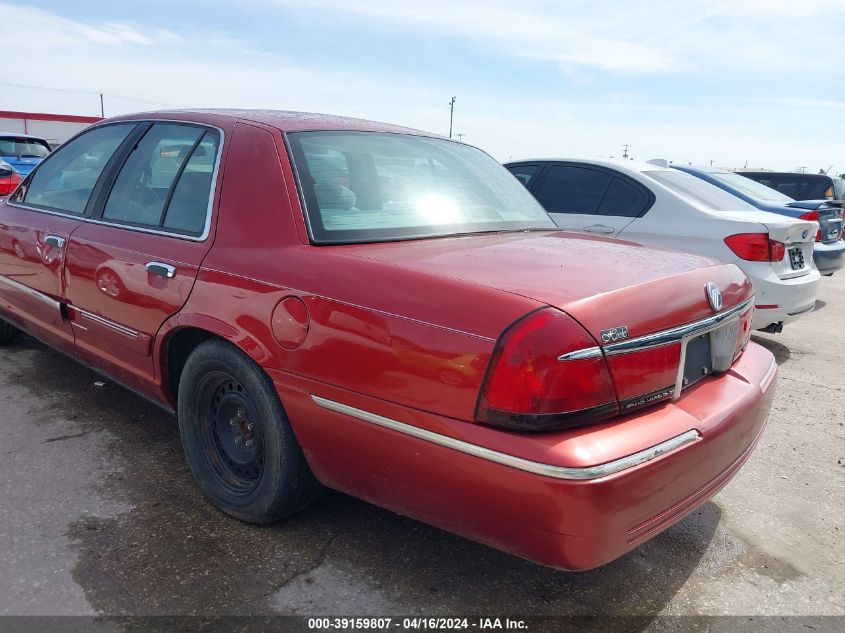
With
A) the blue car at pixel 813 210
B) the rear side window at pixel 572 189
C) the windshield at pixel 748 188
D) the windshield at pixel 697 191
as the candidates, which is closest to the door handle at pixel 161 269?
the rear side window at pixel 572 189

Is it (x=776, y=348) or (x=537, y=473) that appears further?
(x=776, y=348)

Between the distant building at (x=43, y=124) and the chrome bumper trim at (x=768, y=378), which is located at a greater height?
the distant building at (x=43, y=124)

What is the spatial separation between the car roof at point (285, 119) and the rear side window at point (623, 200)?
255 centimetres

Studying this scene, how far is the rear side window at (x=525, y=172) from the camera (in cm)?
605

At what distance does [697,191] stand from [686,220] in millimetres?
568

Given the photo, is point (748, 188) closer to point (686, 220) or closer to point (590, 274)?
point (686, 220)

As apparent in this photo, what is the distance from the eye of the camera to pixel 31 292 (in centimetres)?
369

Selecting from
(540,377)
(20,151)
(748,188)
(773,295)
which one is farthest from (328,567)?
(20,151)

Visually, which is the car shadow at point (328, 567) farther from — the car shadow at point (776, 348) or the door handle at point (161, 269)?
the car shadow at point (776, 348)

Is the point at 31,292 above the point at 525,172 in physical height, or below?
below

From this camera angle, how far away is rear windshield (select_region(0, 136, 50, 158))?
1366 cm

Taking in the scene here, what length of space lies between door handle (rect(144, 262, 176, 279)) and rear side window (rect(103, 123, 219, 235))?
0.16 m

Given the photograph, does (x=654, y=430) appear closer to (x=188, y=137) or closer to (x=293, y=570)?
(x=293, y=570)

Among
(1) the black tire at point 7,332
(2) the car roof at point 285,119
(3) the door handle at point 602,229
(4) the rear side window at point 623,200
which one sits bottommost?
(1) the black tire at point 7,332
